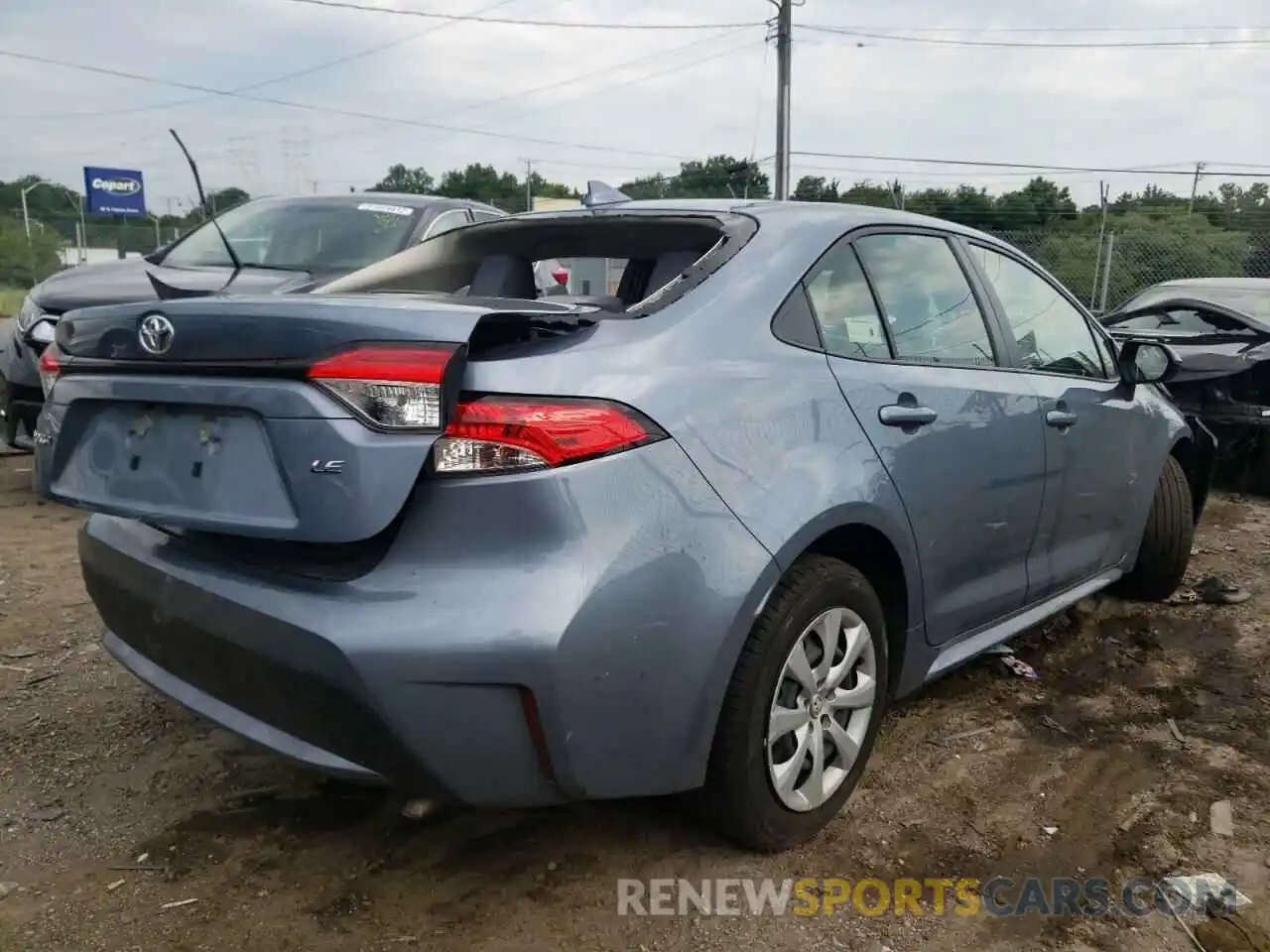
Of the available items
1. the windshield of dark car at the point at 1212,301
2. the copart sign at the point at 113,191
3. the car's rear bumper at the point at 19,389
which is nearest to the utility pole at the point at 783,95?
the windshield of dark car at the point at 1212,301

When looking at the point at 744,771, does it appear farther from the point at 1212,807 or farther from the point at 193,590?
the point at 1212,807

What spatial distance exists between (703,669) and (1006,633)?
158cm

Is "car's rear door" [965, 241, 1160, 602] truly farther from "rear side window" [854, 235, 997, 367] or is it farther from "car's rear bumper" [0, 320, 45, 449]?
"car's rear bumper" [0, 320, 45, 449]

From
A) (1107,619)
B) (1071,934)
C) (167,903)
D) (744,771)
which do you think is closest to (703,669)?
(744,771)

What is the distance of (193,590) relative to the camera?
214 cm

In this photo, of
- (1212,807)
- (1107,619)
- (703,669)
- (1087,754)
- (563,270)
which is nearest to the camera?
(703,669)

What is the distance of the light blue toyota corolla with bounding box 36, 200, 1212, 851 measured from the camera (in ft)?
6.22

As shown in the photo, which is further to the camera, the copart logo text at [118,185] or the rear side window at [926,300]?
the copart logo text at [118,185]

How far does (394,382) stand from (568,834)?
130 centimetres

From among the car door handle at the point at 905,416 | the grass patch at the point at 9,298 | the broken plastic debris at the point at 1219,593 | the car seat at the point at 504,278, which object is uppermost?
the car seat at the point at 504,278

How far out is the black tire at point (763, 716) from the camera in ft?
7.21

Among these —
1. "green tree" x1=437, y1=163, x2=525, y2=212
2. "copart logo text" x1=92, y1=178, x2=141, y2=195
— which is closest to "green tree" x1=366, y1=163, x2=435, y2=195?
"green tree" x1=437, y1=163, x2=525, y2=212

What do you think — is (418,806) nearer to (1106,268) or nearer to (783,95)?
(1106,268)

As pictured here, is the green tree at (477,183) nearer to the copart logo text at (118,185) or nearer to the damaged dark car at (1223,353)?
the copart logo text at (118,185)
